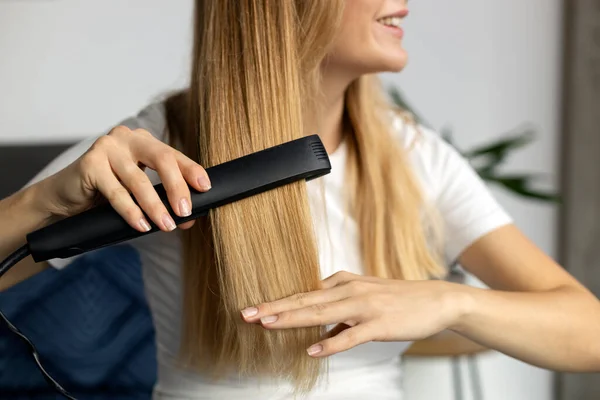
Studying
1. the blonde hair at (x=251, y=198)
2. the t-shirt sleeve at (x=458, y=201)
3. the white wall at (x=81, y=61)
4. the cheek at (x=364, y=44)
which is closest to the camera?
the blonde hair at (x=251, y=198)

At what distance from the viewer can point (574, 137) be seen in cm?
169

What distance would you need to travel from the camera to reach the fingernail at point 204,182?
1.80 ft

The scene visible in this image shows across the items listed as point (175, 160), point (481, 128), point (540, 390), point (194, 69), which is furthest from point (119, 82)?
point (540, 390)

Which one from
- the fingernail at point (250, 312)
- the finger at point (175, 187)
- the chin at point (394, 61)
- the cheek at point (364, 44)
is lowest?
the fingernail at point (250, 312)

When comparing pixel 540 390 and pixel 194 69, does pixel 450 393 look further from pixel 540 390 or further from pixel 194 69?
pixel 194 69

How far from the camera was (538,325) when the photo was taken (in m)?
0.75

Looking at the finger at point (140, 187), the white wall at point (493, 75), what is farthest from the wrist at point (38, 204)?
the white wall at point (493, 75)

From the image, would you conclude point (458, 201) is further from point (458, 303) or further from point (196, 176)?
point (196, 176)

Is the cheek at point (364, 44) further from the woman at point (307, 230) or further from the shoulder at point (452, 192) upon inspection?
the shoulder at point (452, 192)

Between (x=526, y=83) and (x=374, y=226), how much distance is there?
3.38 feet

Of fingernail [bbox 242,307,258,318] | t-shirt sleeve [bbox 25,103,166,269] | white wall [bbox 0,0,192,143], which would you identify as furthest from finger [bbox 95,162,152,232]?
white wall [bbox 0,0,192,143]

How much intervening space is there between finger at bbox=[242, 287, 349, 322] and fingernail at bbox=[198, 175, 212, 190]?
0.10m

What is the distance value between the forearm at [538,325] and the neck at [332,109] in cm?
31

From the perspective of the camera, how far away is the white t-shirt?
0.82m
